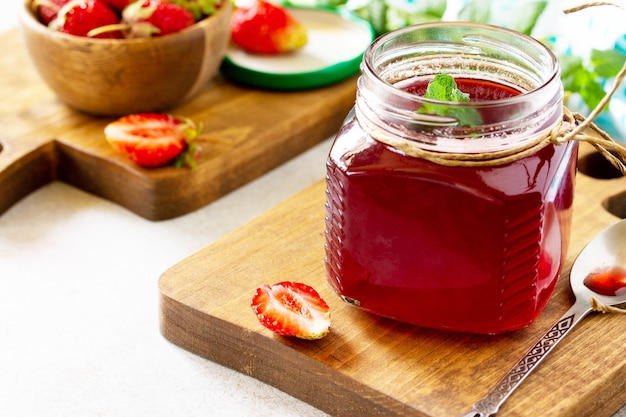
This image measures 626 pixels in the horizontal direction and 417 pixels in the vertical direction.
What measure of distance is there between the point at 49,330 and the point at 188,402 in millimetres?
230

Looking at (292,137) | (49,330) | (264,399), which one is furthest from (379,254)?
(292,137)

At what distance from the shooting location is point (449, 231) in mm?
980

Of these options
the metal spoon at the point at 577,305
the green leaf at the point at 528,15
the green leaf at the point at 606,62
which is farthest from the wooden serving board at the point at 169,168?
the metal spoon at the point at 577,305

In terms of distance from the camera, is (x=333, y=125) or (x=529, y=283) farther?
(x=333, y=125)

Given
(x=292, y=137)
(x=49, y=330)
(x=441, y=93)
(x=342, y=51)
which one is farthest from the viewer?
(x=342, y=51)

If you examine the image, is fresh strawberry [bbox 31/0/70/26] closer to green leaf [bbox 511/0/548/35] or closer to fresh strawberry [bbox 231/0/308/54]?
fresh strawberry [bbox 231/0/308/54]

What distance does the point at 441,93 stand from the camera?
1.00 metres

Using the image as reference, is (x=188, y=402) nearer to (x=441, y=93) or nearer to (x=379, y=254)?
(x=379, y=254)

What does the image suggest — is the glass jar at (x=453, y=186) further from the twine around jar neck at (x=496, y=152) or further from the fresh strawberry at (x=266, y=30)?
the fresh strawberry at (x=266, y=30)

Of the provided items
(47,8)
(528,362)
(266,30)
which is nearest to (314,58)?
(266,30)

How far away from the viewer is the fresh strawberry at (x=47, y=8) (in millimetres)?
1527

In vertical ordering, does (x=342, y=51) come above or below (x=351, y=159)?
below

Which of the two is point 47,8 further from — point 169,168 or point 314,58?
point 314,58

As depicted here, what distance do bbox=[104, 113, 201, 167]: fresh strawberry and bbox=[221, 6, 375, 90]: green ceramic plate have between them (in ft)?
0.84
